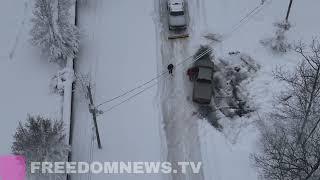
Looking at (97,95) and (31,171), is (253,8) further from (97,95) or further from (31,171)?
(31,171)

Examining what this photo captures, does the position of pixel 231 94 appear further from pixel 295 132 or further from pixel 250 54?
pixel 295 132

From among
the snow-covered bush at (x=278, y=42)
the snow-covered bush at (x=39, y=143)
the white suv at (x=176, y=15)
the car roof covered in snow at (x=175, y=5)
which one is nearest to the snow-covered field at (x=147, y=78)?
the snow-covered bush at (x=278, y=42)

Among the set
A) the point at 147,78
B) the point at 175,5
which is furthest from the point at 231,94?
the point at 175,5

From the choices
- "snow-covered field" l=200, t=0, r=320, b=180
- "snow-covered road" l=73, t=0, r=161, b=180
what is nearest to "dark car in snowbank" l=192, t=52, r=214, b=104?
"snow-covered field" l=200, t=0, r=320, b=180

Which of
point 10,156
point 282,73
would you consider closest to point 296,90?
point 282,73

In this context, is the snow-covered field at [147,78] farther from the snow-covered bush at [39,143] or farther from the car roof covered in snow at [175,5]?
the snow-covered bush at [39,143]

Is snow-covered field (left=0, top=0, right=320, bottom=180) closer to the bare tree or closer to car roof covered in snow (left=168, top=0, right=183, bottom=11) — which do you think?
the bare tree
